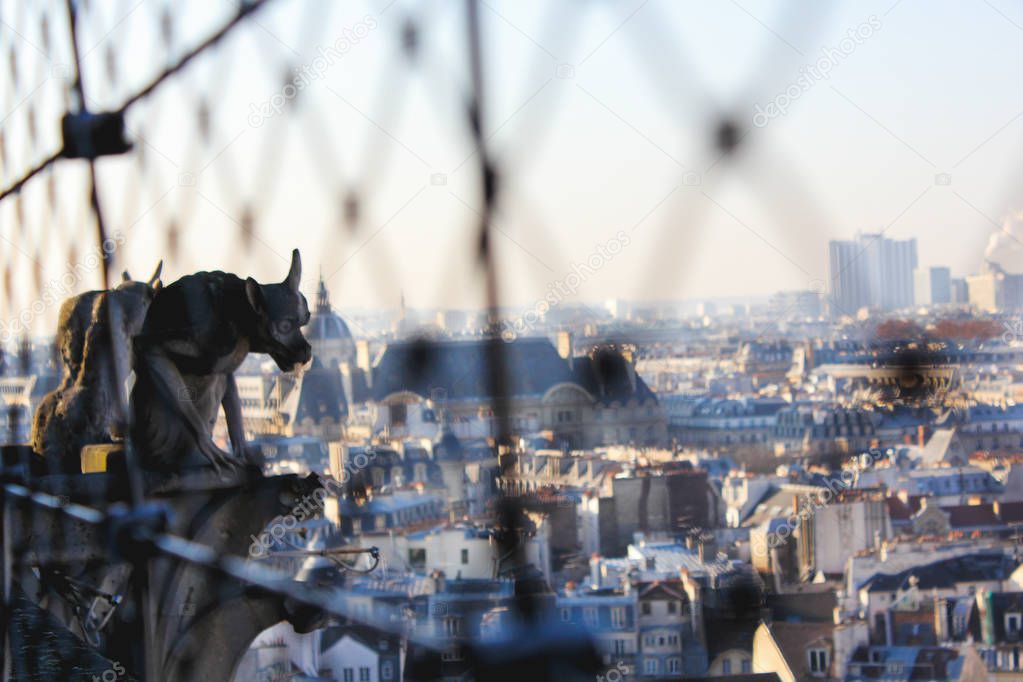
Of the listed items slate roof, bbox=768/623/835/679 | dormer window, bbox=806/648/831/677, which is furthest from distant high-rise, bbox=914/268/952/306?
dormer window, bbox=806/648/831/677

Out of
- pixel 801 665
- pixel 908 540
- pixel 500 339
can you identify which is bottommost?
pixel 801 665

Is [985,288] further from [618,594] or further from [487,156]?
[618,594]

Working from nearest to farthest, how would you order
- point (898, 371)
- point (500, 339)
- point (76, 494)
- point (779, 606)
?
point (500, 339), point (76, 494), point (898, 371), point (779, 606)

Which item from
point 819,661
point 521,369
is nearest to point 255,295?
point 521,369

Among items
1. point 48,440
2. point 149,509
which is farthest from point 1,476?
point 149,509

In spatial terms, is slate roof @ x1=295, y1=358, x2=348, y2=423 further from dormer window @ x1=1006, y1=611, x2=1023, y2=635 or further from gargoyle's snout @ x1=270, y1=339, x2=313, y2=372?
dormer window @ x1=1006, y1=611, x2=1023, y2=635

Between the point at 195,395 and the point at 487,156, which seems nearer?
the point at 487,156
